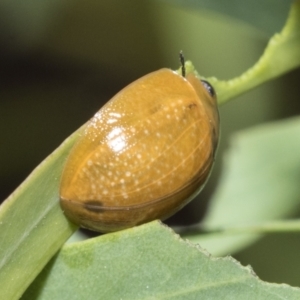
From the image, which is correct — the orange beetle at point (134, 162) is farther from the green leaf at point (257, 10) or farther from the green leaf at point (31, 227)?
the green leaf at point (257, 10)

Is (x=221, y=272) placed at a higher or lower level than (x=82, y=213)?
lower

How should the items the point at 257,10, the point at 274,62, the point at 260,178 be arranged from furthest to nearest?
the point at 260,178 → the point at 257,10 → the point at 274,62

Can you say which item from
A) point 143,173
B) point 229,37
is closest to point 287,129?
point 229,37

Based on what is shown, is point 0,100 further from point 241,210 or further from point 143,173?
point 143,173

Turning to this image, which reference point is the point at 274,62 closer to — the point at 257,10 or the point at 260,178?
the point at 257,10

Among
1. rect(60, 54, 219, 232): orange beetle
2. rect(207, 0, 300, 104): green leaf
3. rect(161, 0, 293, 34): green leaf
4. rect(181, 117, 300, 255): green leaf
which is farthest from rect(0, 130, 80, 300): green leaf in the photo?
rect(181, 117, 300, 255): green leaf

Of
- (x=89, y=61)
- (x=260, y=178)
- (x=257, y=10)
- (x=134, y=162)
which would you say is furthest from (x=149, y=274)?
(x=89, y=61)
